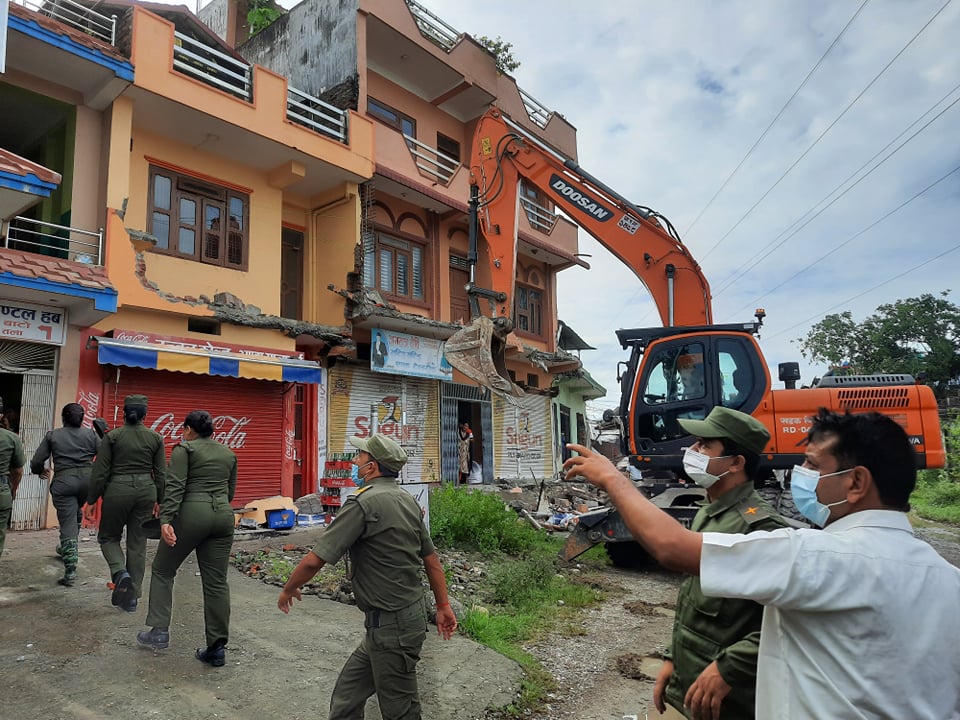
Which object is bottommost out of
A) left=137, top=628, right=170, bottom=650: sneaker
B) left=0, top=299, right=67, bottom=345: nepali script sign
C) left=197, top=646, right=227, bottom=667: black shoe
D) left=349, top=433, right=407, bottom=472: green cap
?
left=197, top=646, right=227, bottom=667: black shoe

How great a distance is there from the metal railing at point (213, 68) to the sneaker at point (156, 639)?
9523 millimetres

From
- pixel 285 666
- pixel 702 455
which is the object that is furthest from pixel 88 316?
pixel 702 455

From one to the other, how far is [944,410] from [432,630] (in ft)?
91.4

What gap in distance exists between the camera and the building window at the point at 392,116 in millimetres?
15742

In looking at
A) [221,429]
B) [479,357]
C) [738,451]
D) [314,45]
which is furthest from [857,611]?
[314,45]

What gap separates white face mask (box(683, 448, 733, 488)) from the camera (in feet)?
8.80

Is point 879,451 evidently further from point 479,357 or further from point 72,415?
point 72,415

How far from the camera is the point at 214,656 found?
4.58 meters

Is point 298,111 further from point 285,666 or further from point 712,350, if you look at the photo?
point 285,666

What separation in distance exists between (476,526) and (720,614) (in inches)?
269

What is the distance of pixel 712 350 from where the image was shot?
25.2 feet

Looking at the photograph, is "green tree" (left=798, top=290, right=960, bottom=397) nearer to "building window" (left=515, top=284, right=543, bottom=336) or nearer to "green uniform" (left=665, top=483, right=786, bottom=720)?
"building window" (left=515, top=284, right=543, bottom=336)

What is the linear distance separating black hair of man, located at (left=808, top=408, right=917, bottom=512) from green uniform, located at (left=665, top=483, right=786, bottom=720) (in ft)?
2.08

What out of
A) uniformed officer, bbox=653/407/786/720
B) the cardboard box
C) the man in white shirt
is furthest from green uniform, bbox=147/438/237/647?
the cardboard box
